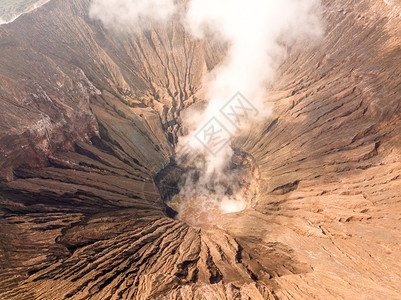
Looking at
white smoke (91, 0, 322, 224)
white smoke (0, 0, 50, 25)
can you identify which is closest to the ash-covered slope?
white smoke (91, 0, 322, 224)

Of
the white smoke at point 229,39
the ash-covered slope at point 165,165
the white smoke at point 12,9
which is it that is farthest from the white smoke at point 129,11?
the white smoke at point 12,9

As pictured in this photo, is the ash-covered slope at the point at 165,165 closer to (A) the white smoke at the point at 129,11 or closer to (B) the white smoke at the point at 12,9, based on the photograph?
(A) the white smoke at the point at 129,11

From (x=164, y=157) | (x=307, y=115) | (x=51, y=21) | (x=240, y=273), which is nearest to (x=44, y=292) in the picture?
(x=240, y=273)

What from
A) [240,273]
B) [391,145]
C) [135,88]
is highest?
[135,88]

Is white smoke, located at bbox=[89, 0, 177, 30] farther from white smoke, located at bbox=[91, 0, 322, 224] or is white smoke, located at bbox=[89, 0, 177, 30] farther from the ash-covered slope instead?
the ash-covered slope

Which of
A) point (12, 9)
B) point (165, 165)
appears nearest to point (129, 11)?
point (12, 9)

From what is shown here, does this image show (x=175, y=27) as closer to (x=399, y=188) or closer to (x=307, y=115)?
(x=307, y=115)
